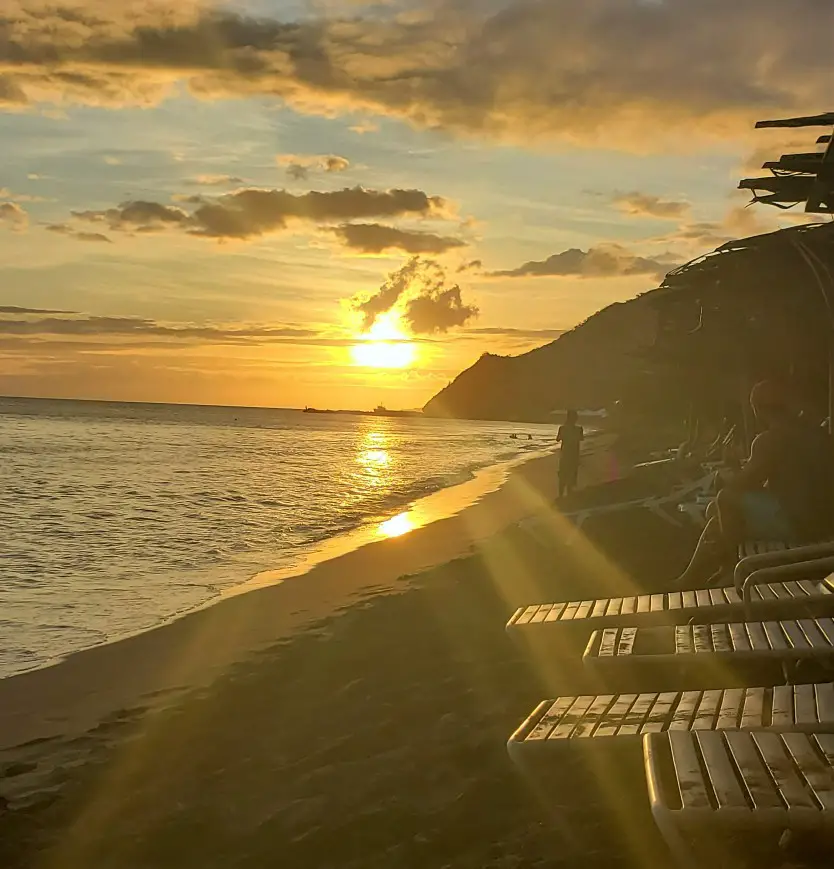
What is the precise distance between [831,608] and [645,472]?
533 inches

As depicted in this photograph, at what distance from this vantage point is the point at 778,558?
598 centimetres

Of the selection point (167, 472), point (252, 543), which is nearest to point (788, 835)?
point (252, 543)

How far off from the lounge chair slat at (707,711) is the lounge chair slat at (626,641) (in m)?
0.99

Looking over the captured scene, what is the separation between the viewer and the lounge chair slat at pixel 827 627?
4609 millimetres

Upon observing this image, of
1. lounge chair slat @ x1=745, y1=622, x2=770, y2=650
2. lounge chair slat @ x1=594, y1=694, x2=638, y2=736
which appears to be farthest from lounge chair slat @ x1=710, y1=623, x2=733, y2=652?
lounge chair slat @ x1=594, y1=694, x2=638, y2=736

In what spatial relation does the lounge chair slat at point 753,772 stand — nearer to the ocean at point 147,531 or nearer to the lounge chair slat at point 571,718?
the lounge chair slat at point 571,718

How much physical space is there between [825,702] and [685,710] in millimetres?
544

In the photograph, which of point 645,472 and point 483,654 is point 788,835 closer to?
point 483,654

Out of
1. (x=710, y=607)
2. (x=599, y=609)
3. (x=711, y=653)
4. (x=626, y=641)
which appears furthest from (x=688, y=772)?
(x=599, y=609)

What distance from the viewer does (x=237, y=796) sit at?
4.92 metres

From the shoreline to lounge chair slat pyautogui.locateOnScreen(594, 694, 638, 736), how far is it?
3.73 meters

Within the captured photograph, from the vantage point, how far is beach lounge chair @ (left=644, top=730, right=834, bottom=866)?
113 inches

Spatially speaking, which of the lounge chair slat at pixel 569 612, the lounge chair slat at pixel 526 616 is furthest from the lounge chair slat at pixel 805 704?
the lounge chair slat at pixel 526 616

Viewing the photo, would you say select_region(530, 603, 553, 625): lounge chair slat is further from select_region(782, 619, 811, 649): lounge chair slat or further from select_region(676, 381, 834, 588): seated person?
select_region(676, 381, 834, 588): seated person
